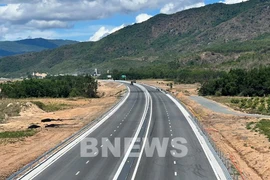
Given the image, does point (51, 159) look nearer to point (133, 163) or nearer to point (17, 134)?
point (133, 163)

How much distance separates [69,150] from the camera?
44.3 metres

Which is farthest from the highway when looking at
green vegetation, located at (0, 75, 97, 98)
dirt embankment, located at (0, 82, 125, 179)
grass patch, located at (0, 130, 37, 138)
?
green vegetation, located at (0, 75, 97, 98)

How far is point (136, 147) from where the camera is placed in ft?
145

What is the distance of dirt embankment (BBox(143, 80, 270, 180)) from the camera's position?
118 feet

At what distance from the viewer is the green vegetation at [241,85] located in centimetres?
11319

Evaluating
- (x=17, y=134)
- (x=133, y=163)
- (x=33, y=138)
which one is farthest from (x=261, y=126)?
(x=17, y=134)

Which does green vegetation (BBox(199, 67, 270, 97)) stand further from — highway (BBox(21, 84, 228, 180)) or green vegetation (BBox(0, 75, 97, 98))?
highway (BBox(21, 84, 228, 180))

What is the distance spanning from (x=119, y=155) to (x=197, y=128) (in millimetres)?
19184

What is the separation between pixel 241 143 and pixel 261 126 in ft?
32.0

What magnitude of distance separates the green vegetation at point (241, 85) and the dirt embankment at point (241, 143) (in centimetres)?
4495

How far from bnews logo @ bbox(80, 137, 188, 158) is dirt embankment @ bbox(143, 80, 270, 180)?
4.61m

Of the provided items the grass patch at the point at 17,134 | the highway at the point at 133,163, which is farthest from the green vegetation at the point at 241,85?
the grass patch at the point at 17,134

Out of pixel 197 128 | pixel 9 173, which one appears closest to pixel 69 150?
pixel 9 173

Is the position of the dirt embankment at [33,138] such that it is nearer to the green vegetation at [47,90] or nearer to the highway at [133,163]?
the highway at [133,163]
